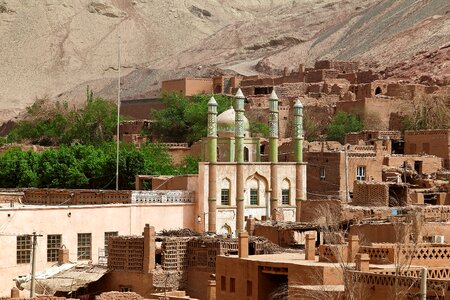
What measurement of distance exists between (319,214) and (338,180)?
8.89 meters

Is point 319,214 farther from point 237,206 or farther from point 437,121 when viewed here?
point 437,121

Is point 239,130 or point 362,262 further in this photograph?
point 239,130

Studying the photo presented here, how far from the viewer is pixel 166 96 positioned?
3723 inches

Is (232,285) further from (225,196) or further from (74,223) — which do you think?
(225,196)

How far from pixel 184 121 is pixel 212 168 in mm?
30014

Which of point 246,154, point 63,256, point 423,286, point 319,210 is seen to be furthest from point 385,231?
point 246,154

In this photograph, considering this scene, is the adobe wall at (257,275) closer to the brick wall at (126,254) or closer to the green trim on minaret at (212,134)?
the brick wall at (126,254)

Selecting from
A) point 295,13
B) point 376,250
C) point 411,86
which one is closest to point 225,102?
point 411,86

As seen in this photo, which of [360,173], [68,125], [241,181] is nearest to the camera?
[241,181]

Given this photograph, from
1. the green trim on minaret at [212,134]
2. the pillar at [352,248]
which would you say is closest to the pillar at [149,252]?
the pillar at [352,248]

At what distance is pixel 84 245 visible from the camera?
4978 centimetres

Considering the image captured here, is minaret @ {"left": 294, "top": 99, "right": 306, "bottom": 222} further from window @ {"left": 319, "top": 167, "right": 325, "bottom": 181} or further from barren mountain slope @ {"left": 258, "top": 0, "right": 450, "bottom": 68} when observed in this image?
barren mountain slope @ {"left": 258, "top": 0, "right": 450, "bottom": 68}

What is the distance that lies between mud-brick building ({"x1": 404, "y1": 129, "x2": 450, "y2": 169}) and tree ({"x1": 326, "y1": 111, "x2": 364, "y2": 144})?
25.5 feet

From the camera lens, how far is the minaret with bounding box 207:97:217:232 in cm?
5562
